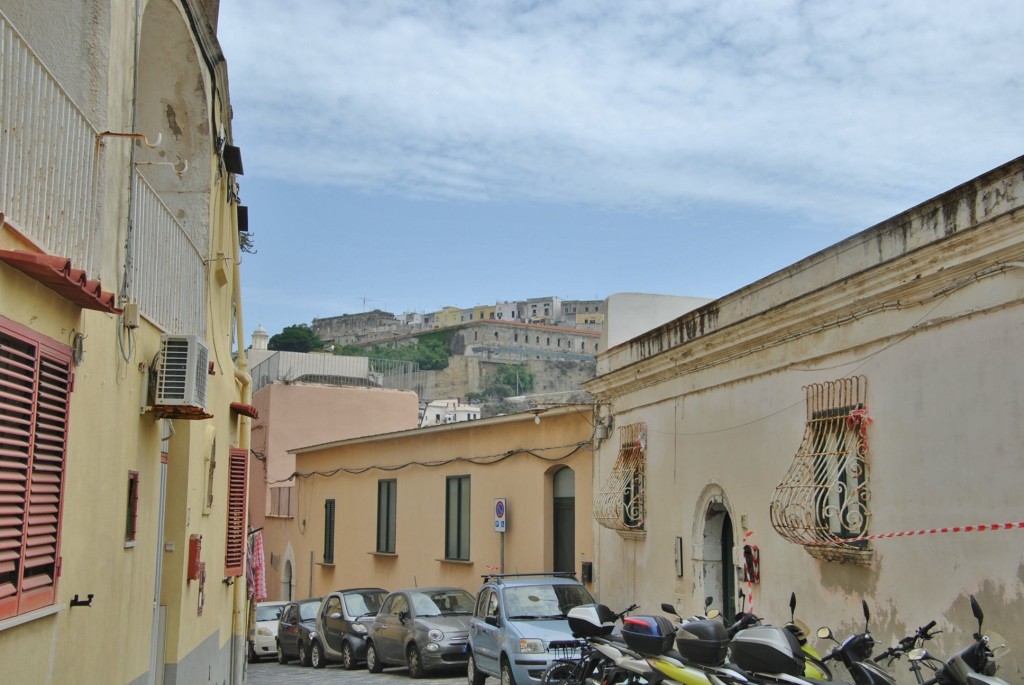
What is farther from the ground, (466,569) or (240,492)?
(240,492)

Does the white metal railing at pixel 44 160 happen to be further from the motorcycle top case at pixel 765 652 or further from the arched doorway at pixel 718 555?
the arched doorway at pixel 718 555

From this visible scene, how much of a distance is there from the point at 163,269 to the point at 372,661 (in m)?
12.4

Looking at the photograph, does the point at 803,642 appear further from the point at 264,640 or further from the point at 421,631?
the point at 264,640

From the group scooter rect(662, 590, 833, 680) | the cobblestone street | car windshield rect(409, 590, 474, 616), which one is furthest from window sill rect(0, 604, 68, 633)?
car windshield rect(409, 590, 474, 616)

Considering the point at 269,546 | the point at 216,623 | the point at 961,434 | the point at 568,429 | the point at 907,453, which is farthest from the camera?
the point at 269,546

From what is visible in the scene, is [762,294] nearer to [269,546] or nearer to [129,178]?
[129,178]

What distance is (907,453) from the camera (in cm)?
985

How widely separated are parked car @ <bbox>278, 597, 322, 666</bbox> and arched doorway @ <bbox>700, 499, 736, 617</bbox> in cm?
1083

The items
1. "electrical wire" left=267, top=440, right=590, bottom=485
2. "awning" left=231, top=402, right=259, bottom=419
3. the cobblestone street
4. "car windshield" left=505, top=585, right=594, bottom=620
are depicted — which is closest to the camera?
"awning" left=231, top=402, right=259, bottom=419

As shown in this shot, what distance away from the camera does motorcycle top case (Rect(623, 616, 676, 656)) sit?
310 inches

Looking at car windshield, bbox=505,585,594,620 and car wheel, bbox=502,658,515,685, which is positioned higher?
car windshield, bbox=505,585,594,620

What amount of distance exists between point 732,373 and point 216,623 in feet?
21.4

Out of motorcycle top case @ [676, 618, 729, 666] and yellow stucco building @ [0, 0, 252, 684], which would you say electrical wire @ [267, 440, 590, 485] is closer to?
yellow stucco building @ [0, 0, 252, 684]

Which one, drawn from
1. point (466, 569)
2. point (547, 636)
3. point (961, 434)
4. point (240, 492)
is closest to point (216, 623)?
point (240, 492)
